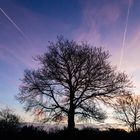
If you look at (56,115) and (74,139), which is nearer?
(74,139)

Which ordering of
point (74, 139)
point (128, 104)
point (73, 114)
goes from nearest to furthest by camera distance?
point (74, 139) → point (73, 114) → point (128, 104)

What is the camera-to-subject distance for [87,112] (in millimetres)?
23750

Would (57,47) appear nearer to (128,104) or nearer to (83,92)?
(83,92)

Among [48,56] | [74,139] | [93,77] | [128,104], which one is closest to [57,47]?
[48,56]

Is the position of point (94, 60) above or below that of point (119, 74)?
above

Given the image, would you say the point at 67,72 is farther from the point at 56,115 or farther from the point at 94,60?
the point at 56,115

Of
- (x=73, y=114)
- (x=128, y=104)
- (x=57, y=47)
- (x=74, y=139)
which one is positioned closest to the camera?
(x=74, y=139)

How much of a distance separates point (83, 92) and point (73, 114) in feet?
7.89

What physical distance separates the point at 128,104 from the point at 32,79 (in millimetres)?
26492

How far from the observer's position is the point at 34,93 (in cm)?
2462

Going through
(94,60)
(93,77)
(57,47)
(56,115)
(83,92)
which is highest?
(57,47)

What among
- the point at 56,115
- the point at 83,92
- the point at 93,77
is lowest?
the point at 56,115

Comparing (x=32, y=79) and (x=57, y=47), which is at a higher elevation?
(x=57, y=47)

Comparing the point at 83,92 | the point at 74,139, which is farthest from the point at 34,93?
the point at 74,139
